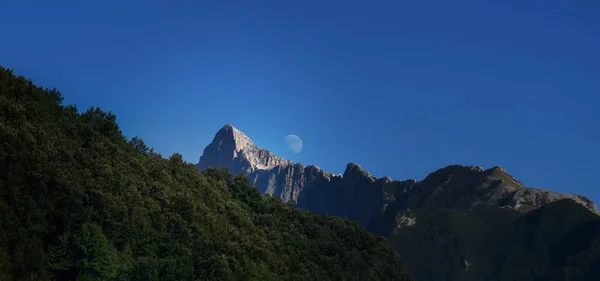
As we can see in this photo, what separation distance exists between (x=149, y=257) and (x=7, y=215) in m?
11.5

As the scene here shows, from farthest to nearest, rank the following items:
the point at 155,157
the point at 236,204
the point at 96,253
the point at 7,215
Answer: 1. the point at 236,204
2. the point at 155,157
3. the point at 96,253
4. the point at 7,215

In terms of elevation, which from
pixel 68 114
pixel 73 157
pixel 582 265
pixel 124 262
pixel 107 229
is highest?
pixel 582 265

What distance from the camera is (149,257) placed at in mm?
39250

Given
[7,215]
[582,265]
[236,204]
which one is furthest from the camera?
[582,265]

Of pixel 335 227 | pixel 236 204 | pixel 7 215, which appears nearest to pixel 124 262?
pixel 7 215

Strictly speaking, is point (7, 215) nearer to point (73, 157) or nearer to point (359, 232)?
point (73, 157)

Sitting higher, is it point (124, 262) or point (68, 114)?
point (68, 114)

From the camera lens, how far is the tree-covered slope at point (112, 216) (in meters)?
33.5

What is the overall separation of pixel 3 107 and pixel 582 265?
702ft

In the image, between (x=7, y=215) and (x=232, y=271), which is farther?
(x=232, y=271)

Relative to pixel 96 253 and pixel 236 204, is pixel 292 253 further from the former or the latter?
pixel 96 253

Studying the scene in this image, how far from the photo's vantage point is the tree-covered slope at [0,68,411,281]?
33.5m

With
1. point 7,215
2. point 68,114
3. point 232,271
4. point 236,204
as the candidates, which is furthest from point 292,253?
point 7,215

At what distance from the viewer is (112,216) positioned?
38.6 metres
